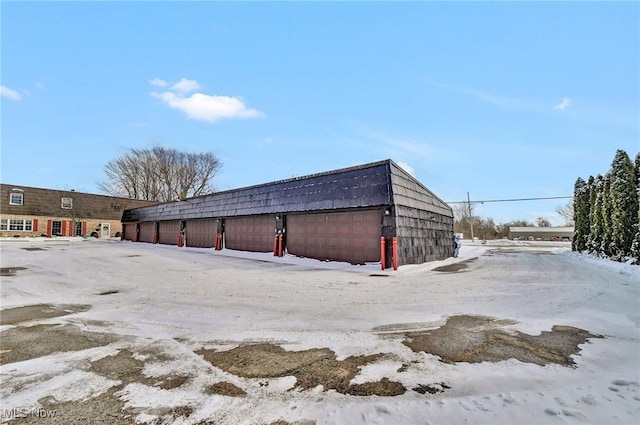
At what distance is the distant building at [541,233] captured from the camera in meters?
72.4

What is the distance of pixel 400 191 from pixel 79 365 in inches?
448

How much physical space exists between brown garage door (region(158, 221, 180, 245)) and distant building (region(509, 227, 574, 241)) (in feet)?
246

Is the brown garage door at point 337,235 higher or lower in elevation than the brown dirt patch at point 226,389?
higher

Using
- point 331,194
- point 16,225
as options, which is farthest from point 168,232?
point 16,225

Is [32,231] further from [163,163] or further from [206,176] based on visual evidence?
[206,176]

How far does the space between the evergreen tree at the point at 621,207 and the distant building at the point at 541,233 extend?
2586 inches

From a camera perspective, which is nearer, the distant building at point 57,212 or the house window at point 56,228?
the distant building at point 57,212

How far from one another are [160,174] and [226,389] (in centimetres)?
4906

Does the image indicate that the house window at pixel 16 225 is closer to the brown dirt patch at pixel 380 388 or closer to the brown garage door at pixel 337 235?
the brown garage door at pixel 337 235

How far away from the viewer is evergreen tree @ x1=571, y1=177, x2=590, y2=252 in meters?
22.1

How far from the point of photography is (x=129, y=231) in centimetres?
3356

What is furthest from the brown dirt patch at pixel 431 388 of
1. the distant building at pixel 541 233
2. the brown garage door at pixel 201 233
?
the distant building at pixel 541 233

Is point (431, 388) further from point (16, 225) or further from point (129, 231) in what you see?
point (16, 225)

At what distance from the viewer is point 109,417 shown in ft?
7.83
